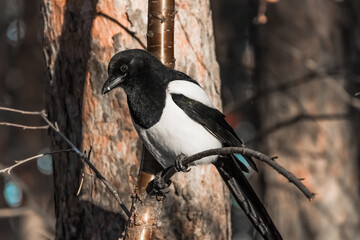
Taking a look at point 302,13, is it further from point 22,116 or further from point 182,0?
point 22,116

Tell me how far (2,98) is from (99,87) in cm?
575

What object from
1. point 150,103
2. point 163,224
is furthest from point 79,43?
point 163,224

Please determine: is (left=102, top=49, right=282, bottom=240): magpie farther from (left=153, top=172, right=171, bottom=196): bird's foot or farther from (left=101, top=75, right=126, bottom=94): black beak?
(left=153, top=172, right=171, bottom=196): bird's foot

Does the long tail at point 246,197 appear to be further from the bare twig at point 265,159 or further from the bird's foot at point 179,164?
the bare twig at point 265,159

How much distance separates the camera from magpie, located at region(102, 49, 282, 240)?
9.24 ft

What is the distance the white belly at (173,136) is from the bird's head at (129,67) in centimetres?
20

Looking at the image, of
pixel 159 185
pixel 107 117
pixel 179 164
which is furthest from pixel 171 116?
pixel 107 117

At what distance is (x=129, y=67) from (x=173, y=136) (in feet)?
1.48

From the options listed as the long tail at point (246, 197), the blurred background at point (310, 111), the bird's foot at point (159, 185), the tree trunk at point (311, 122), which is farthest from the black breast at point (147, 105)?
the tree trunk at point (311, 122)

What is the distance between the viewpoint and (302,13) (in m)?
6.34

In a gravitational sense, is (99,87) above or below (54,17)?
below

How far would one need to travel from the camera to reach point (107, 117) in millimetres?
3469

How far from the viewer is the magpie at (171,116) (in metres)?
2.82

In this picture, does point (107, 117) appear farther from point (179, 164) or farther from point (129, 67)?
point (179, 164)
